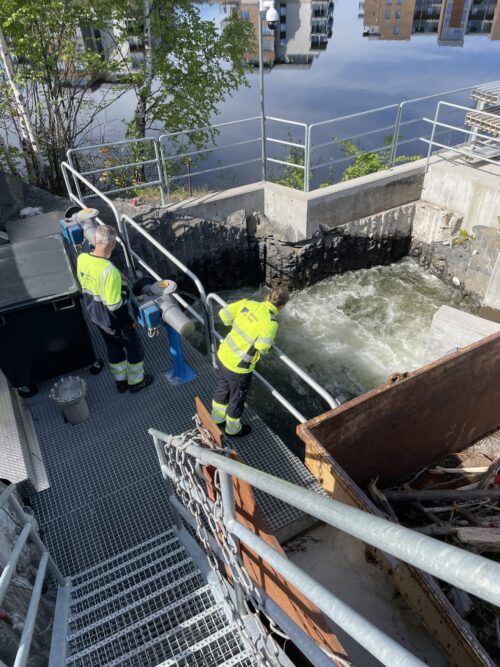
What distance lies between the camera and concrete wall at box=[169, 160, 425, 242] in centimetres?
914

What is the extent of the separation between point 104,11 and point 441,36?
46.1 meters

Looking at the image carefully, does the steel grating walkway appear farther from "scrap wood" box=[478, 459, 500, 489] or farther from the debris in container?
"scrap wood" box=[478, 459, 500, 489]

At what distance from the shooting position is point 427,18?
2039 inches

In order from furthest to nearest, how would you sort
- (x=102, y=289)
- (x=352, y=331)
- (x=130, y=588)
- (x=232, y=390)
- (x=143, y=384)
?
(x=352, y=331) → (x=143, y=384) → (x=232, y=390) → (x=102, y=289) → (x=130, y=588)

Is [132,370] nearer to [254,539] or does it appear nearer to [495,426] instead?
[254,539]

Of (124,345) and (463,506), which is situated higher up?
(124,345)

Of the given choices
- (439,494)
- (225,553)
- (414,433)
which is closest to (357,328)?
(414,433)

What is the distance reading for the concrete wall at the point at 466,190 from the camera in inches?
351

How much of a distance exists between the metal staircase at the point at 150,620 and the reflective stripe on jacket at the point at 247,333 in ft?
5.23

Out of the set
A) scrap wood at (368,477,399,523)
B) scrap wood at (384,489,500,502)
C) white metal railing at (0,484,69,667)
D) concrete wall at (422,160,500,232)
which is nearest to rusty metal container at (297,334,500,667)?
scrap wood at (368,477,399,523)

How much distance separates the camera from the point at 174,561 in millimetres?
3195

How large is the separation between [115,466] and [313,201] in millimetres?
6596

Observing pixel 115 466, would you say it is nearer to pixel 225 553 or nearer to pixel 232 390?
pixel 232 390

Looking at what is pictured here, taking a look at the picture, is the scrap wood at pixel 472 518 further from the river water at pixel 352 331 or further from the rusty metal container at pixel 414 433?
the river water at pixel 352 331
